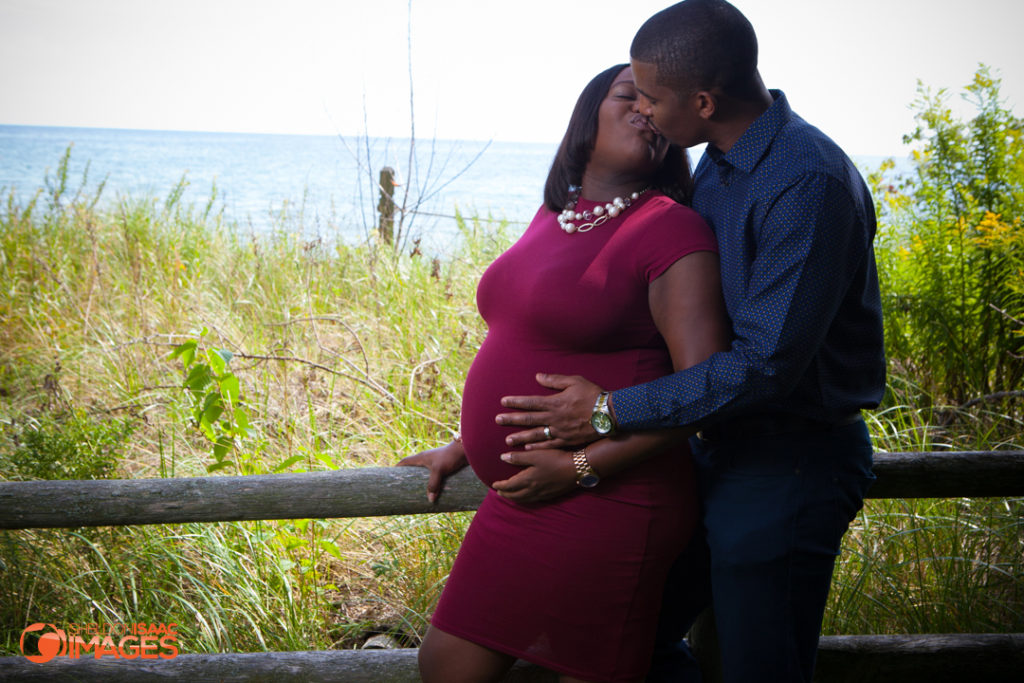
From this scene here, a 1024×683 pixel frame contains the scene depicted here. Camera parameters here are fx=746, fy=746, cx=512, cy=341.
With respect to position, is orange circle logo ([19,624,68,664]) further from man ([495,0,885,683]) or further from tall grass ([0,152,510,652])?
man ([495,0,885,683])

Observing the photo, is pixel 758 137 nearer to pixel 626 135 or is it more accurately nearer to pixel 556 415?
pixel 626 135

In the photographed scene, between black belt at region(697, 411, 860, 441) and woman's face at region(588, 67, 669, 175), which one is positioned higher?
woman's face at region(588, 67, 669, 175)

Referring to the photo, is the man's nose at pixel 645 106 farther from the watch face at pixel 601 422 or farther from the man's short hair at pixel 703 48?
the watch face at pixel 601 422

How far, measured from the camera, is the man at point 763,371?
4.63 feet

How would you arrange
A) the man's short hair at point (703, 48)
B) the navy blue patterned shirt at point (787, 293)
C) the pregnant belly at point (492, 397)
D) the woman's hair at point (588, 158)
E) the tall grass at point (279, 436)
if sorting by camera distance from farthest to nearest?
the tall grass at point (279, 436)
the woman's hair at point (588, 158)
the pregnant belly at point (492, 397)
the man's short hair at point (703, 48)
the navy blue patterned shirt at point (787, 293)

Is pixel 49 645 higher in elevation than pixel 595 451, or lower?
lower

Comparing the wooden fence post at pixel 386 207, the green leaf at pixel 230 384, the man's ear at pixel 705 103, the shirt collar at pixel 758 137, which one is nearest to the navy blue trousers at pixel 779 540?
the shirt collar at pixel 758 137

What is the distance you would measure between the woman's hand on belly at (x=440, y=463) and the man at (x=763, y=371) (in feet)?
1.65

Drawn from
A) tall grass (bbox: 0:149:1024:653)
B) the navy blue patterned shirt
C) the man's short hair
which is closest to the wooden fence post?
tall grass (bbox: 0:149:1024:653)

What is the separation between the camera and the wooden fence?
2035 mm

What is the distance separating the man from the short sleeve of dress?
0.05 meters

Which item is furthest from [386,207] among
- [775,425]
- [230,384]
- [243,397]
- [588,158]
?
[775,425]

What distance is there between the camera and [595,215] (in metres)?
1.81

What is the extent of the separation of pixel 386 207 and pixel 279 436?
13.3 ft
